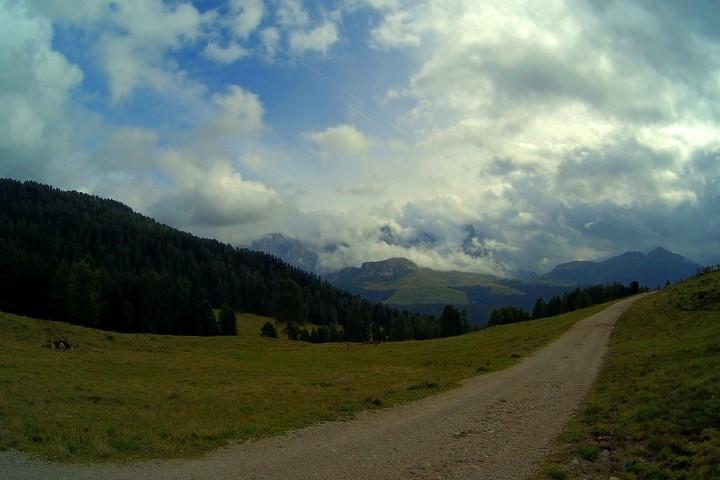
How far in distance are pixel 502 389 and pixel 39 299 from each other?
322 feet

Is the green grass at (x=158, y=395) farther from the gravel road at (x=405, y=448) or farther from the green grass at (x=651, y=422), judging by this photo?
the green grass at (x=651, y=422)

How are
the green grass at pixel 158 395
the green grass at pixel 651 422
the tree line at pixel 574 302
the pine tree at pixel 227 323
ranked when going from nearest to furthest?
the green grass at pixel 651 422
the green grass at pixel 158 395
the pine tree at pixel 227 323
the tree line at pixel 574 302

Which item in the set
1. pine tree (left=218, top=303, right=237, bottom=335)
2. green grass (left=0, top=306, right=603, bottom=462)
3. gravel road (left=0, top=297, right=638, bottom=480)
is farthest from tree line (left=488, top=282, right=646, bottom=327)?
gravel road (left=0, top=297, right=638, bottom=480)

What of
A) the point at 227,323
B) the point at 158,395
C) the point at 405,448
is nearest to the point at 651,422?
the point at 405,448

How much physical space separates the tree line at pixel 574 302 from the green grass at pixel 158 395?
322 ft

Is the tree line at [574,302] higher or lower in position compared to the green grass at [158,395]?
higher

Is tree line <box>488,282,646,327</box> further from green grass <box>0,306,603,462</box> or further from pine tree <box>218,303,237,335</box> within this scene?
green grass <box>0,306,603,462</box>

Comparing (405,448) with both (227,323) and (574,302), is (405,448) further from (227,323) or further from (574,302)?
(574,302)

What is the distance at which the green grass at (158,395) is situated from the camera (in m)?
16.9

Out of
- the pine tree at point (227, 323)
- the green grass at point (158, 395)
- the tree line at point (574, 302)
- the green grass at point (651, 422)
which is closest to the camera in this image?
the green grass at point (651, 422)

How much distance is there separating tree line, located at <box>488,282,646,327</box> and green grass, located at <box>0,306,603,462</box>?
9826 cm

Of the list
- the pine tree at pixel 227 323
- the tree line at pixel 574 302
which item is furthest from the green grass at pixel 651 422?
the tree line at pixel 574 302

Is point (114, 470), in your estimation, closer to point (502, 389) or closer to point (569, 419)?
point (569, 419)

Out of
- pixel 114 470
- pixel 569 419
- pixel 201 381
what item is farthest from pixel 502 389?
pixel 201 381
